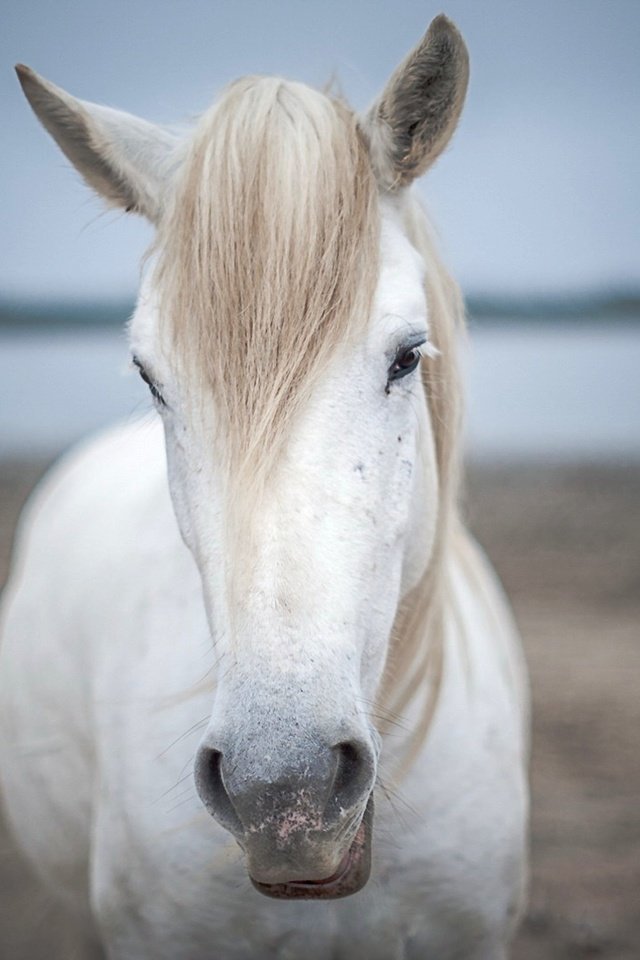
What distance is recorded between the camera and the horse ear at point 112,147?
A: 149 centimetres

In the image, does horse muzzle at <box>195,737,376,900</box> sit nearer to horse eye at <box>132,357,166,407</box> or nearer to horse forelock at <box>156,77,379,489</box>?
horse forelock at <box>156,77,379,489</box>

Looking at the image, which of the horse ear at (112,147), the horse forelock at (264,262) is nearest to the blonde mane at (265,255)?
the horse forelock at (264,262)

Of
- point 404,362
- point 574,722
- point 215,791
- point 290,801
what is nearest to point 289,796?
point 290,801

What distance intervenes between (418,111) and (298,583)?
2.55ft

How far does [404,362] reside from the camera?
1.37m

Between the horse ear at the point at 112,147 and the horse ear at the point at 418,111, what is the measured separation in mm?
347

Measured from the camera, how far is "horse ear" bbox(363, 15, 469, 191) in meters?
1.38

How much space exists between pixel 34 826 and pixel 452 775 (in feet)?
4.08

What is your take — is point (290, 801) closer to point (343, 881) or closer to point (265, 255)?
point (343, 881)

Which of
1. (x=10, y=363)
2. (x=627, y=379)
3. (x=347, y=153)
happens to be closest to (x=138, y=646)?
(x=347, y=153)

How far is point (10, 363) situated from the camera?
53.6 ft

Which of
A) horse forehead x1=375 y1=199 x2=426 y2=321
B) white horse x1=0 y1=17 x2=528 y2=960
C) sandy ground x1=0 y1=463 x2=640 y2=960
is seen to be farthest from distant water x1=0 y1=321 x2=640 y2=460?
horse forehead x1=375 y1=199 x2=426 y2=321

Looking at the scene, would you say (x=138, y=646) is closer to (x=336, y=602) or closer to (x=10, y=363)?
(x=336, y=602)

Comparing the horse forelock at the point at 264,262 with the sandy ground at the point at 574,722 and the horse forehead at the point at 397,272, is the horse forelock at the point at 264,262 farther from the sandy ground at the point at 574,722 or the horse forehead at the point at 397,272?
the sandy ground at the point at 574,722
